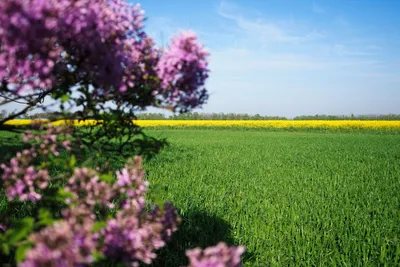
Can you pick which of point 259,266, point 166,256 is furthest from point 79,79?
→ point 259,266

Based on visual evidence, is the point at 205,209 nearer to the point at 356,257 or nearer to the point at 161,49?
the point at 356,257

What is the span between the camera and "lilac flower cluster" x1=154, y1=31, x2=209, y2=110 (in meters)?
2.09

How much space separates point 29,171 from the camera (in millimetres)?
2102

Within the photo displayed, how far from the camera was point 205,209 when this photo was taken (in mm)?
6957

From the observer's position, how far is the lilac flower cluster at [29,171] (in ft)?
A: 6.79

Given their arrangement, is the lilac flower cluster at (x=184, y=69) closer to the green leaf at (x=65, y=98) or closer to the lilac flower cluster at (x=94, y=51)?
the lilac flower cluster at (x=94, y=51)

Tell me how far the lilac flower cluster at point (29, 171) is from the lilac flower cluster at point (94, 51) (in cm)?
47

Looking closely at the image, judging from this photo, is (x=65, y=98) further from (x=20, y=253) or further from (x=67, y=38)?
(x=20, y=253)

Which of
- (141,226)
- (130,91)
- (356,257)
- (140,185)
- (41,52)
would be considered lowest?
(356,257)

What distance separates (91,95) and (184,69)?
713mm

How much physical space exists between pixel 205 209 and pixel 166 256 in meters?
2.25

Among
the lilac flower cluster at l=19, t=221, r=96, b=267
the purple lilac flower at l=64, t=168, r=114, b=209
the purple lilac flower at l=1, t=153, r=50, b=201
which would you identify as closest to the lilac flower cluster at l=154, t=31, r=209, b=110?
the purple lilac flower at l=64, t=168, r=114, b=209

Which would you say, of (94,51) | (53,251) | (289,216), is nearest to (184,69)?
(94,51)

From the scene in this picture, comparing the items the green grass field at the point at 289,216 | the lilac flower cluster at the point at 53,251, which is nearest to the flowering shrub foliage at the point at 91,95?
the lilac flower cluster at the point at 53,251
